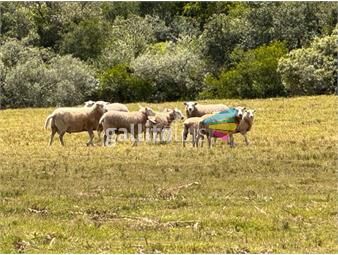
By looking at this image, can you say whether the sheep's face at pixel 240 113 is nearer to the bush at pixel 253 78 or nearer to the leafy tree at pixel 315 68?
the leafy tree at pixel 315 68

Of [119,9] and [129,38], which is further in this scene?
[119,9]

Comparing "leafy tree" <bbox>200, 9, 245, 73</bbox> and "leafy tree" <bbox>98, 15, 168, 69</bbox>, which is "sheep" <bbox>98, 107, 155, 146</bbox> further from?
"leafy tree" <bbox>98, 15, 168, 69</bbox>

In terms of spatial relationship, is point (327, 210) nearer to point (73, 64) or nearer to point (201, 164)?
point (201, 164)

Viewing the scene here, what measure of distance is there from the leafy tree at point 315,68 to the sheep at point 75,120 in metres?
23.9

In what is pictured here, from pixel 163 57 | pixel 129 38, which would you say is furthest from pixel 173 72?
pixel 129 38

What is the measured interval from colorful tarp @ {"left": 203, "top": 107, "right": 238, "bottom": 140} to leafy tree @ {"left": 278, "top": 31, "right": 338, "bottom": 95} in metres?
24.1

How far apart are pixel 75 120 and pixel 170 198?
12419 mm

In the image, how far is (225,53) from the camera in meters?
63.2

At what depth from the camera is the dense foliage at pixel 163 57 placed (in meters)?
54.9

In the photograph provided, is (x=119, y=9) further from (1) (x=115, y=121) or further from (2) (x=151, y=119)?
(1) (x=115, y=121)

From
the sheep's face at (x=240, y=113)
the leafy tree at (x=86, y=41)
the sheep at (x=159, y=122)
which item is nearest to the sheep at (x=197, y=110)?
the sheep at (x=159, y=122)

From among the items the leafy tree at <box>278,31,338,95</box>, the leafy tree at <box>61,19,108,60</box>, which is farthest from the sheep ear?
the leafy tree at <box>61,19,108,60</box>

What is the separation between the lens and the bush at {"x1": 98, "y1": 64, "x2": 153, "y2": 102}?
61969 millimetres

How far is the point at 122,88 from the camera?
62625mm
